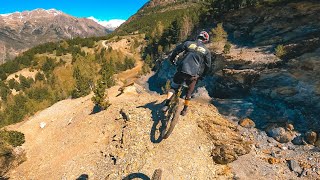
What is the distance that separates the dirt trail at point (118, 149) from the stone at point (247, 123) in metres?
4.04

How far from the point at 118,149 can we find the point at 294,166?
1104cm

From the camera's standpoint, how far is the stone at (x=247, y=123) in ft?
66.0

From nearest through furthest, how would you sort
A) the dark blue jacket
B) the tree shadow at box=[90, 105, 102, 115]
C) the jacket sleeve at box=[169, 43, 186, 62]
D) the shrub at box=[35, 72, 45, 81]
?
the dark blue jacket → the jacket sleeve at box=[169, 43, 186, 62] → the tree shadow at box=[90, 105, 102, 115] → the shrub at box=[35, 72, 45, 81]

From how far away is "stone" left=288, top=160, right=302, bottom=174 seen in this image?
629 inches

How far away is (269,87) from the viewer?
22.2 m

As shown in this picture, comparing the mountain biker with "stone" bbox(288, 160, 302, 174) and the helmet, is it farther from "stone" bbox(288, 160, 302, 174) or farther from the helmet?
"stone" bbox(288, 160, 302, 174)

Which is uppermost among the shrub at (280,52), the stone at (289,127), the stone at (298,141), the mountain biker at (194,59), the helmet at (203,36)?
the helmet at (203,36)

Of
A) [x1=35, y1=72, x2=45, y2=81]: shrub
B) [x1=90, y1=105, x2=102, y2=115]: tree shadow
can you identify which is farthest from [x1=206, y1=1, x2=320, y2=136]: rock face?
[x1=35, y1=72, x2=45, y2=81]: shrub

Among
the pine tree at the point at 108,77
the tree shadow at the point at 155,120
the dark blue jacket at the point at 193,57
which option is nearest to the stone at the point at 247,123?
the tree shadow at the point at 155,120

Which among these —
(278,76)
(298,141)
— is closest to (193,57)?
(298,141)

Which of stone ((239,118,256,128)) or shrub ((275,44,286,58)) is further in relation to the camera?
shrub ((275,44,286,58))

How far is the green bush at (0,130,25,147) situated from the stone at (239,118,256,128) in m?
19.6

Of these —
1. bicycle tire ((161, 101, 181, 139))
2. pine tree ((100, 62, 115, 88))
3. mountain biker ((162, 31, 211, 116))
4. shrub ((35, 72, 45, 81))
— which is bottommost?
shrub ((35, 72, 45, 81))

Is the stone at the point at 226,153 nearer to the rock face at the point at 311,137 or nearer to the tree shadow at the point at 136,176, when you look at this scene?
the rock face at the point at 311,137
